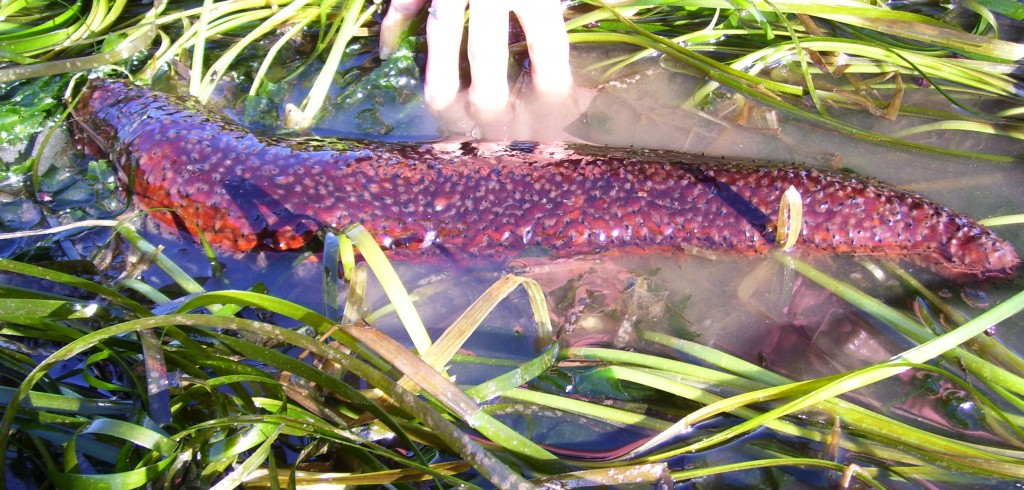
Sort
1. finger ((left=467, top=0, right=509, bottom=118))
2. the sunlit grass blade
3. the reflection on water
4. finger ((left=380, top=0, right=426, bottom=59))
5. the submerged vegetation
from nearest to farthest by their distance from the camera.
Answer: the submerged vegetation
the sunlit grass blade
the reflection on water
finger ((left=467, top=0, right=509, bottom=118))
finger ((left=380, top=0, right=426, bottom=59))

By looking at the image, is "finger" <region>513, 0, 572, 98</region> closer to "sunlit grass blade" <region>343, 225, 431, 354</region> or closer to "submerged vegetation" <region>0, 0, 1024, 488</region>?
"submerged vegetation" <region>0, 0, 1024, 488</region>

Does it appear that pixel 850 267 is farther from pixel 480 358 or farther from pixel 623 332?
pixel 480 358

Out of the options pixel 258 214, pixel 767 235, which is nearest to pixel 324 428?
pixel 258 214

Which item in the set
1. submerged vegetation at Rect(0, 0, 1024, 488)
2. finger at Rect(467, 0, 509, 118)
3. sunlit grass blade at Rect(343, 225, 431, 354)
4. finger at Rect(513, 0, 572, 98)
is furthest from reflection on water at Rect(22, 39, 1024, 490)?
finger at Rect(513, 0, 572, 98)

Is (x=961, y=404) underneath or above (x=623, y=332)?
underneath

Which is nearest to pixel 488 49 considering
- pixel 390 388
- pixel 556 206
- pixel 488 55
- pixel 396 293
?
pixel 488 55

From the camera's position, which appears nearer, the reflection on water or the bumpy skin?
the reflection on water
